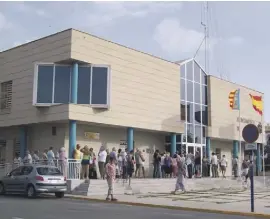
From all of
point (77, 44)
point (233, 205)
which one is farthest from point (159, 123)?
point (233, 205)

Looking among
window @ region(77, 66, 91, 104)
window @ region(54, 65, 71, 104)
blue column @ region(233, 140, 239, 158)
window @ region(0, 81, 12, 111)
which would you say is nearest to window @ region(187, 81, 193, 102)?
blue column @ region(233, 140, 239, 158)

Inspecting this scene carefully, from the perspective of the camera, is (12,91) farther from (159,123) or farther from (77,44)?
(159,123)

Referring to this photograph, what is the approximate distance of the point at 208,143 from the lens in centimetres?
3541

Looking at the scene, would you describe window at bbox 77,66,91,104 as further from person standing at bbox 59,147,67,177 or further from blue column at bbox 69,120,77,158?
person standing at bbox 59,147,67,177

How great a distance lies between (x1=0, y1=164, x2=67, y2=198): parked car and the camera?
1836 centimetres

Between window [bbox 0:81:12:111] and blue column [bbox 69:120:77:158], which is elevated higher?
window [bbox 0:81:12:111]

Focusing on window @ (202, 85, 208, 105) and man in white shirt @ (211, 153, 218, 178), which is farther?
window @ (202, 85, 208, 105)

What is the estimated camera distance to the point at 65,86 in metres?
25.3

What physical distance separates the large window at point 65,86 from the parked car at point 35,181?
6.55m

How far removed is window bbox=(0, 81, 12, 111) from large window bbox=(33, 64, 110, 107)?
145 inches

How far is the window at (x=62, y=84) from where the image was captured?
82.6 feet

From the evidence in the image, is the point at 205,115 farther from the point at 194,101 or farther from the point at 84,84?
the point at 84,84

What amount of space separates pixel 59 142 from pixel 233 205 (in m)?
12.5

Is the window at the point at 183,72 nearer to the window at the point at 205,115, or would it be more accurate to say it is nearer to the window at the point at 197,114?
Answer: the window at the point at 197,114
